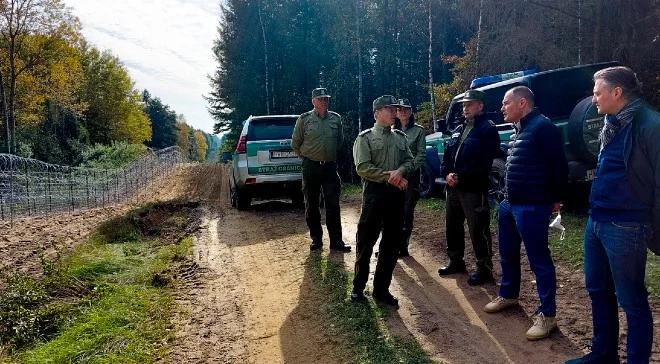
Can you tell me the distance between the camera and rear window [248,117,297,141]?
897cm

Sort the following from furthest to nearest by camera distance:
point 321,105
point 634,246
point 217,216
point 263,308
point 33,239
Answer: point 217,216
point 33,239
point 321,105
point 263,308
point 634,246

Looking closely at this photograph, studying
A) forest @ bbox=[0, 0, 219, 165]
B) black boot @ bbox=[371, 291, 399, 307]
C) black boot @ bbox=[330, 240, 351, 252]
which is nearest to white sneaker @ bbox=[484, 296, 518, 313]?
black boot @ bbox=[371, 291, 399, 307]

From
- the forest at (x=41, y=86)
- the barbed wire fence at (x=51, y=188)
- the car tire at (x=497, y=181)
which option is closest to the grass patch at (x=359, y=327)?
the car tire at (x=497, y=181)

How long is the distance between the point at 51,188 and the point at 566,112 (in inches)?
478

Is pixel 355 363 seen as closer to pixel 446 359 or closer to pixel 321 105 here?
pixel 446 359

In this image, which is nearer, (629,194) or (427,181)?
(629,194)

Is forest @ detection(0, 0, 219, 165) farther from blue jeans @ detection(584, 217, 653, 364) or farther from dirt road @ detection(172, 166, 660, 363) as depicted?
blue jeans @ detection(584, 217, 653, 364)

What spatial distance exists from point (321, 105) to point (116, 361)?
3.77 meters

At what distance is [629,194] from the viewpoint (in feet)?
8.23

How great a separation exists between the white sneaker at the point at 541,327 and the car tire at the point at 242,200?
6.87 metres

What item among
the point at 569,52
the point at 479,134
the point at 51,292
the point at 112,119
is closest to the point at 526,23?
the point at 569,52

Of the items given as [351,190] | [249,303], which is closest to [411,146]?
[249,303]

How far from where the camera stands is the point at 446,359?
10.5 feet

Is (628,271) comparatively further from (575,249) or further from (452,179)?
(575,249)
